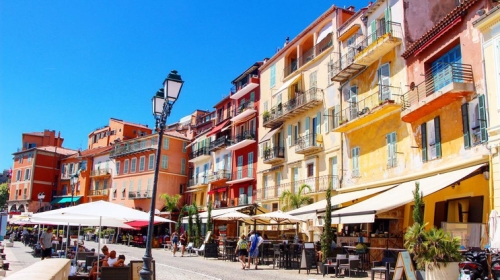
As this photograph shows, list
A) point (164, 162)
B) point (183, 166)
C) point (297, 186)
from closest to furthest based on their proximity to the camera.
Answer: point (297, 186), point (164, 162), point (183, 166)

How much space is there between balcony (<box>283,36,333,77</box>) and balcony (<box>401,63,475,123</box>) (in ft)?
38.0

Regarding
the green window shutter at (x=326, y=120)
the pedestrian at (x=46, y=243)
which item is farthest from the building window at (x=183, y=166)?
the pedestrian at (x=46, y=243)

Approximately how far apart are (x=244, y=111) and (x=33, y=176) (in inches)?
1785

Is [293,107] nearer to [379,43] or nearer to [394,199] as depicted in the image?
[379,43]

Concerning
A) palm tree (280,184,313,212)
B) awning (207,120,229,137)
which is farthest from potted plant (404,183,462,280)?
awning (207,120,229,137)

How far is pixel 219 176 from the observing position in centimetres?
4422

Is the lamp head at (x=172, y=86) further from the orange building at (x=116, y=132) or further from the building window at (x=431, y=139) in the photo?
the orange building at (x=116, y=132)

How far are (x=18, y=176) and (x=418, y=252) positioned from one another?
7596cm

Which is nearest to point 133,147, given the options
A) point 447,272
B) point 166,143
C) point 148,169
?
point 148,169

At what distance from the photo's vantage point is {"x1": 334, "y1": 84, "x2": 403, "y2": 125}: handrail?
2162 centimetres

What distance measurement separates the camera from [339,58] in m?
28.0

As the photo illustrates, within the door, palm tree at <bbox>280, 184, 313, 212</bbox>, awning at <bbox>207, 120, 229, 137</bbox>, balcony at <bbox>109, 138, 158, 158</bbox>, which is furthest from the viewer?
balcony at <bbox>109, 138, 158, 158</bbox>

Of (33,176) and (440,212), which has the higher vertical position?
(33,176)

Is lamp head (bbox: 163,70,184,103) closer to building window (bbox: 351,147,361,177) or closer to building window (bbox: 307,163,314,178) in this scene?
building window (bbox: 351,147,361,177)
